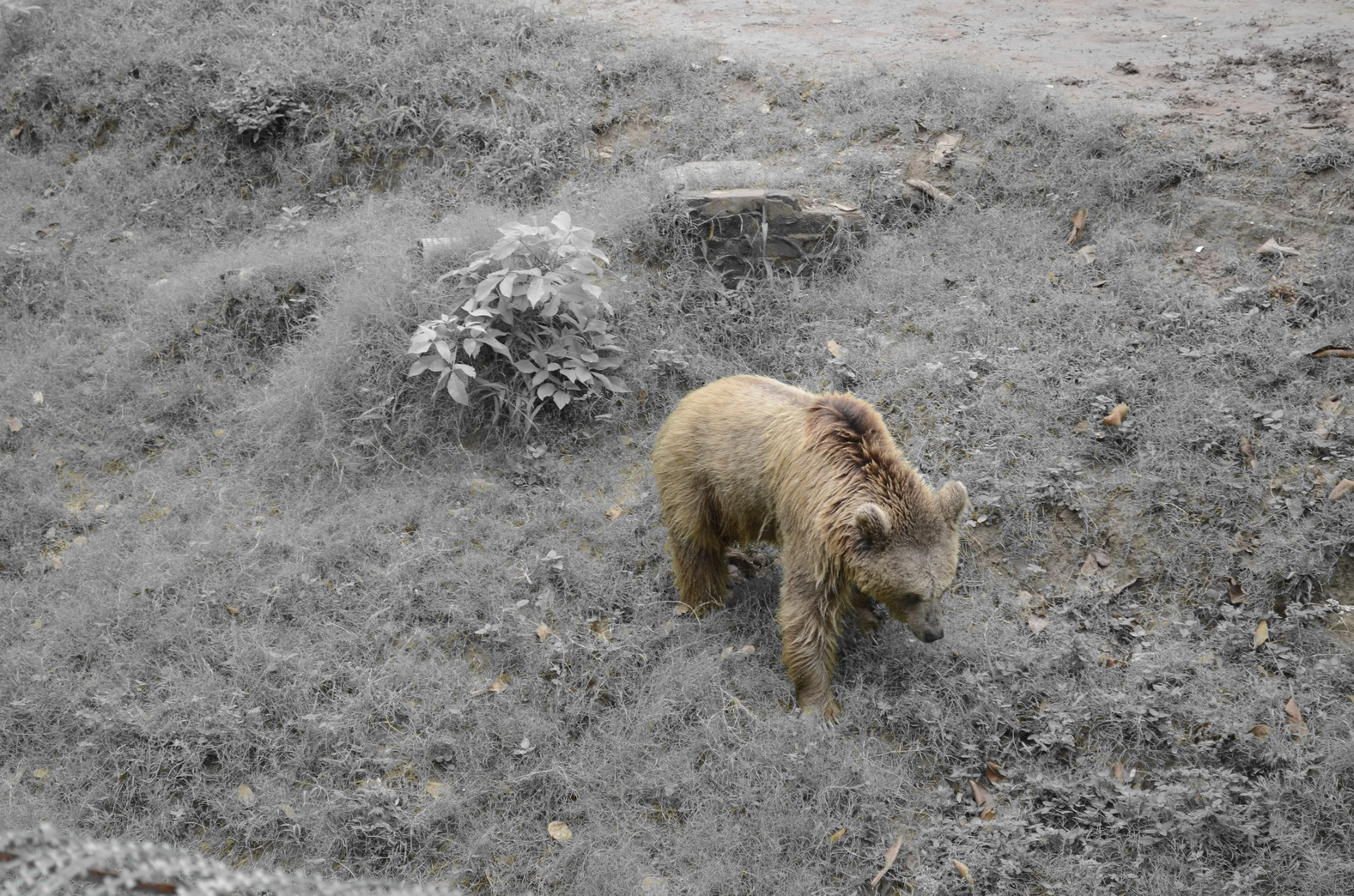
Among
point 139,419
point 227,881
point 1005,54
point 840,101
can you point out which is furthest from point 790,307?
point 227,881

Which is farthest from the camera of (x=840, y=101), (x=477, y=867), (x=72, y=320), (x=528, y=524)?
(x=840, y=101)

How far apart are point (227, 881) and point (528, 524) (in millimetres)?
Answer: 4285

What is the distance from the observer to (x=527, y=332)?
21.4 feet

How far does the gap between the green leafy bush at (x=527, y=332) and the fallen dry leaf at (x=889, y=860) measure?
3562mm

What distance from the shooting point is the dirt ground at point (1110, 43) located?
7844 millimetres

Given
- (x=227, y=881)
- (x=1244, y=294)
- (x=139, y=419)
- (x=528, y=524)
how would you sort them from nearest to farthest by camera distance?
(x=227, y=881), (x=528, y=524), (x=1244, y=294), (x=139, y=419)

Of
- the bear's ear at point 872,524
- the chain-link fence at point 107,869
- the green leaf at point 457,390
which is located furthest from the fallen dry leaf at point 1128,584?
the chain-link fence at point 107,869

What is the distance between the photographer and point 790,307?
7254mm

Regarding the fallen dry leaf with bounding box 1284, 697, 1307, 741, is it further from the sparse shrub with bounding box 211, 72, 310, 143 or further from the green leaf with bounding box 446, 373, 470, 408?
the sparse shrub with bounding box 211, 72, 310, 143

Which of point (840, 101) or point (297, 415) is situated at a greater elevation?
point (840, 101)

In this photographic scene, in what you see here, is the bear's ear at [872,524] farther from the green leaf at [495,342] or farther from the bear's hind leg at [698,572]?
the green leaf at [495,342]

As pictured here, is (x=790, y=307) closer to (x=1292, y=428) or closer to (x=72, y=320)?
(x=1292, y=428)

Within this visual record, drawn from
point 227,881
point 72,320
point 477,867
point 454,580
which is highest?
point 227,881

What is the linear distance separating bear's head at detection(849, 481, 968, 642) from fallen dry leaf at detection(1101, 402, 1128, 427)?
1840mm
